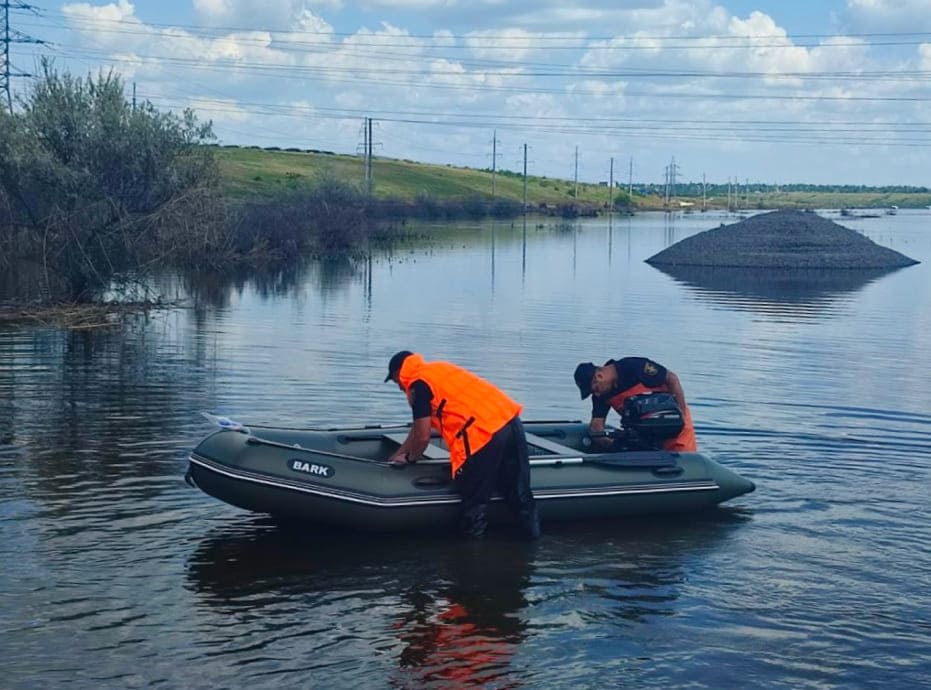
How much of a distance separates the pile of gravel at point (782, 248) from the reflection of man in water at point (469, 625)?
41219 mm

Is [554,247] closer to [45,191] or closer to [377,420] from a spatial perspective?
[45,191]

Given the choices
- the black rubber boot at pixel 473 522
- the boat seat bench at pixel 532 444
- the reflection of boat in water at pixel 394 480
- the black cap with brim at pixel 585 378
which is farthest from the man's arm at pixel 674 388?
→ the black rubber boot at pixel 473 522

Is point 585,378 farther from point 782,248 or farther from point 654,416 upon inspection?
point 782,248

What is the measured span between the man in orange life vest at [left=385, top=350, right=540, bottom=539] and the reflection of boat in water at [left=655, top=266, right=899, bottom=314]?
2232cm

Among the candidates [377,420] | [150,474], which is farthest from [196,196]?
[150,474]

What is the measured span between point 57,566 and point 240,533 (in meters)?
1.61

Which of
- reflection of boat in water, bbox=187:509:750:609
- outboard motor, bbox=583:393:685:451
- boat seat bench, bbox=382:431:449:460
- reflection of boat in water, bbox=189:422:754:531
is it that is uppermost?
outboard motor, bbox=583:393:685:451

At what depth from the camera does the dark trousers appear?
396 inches

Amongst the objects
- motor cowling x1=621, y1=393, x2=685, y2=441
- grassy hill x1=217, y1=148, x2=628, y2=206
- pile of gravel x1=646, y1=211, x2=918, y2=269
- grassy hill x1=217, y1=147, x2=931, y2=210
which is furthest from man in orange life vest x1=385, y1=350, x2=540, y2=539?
grassy hill x1=217, y1=148, x2=628, y2=206

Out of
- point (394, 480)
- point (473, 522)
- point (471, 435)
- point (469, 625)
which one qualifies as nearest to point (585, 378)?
point (471, 435)

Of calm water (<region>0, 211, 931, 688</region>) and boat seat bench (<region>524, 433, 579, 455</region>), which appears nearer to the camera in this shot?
calm water (<region>0, 211, 931, 688</region>)

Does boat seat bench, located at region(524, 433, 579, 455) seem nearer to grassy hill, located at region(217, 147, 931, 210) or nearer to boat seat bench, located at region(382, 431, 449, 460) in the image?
boat seat bench, located at region(382, 431, 449, 460)

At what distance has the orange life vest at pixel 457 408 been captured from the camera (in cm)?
1001

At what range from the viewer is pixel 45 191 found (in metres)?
25.6
